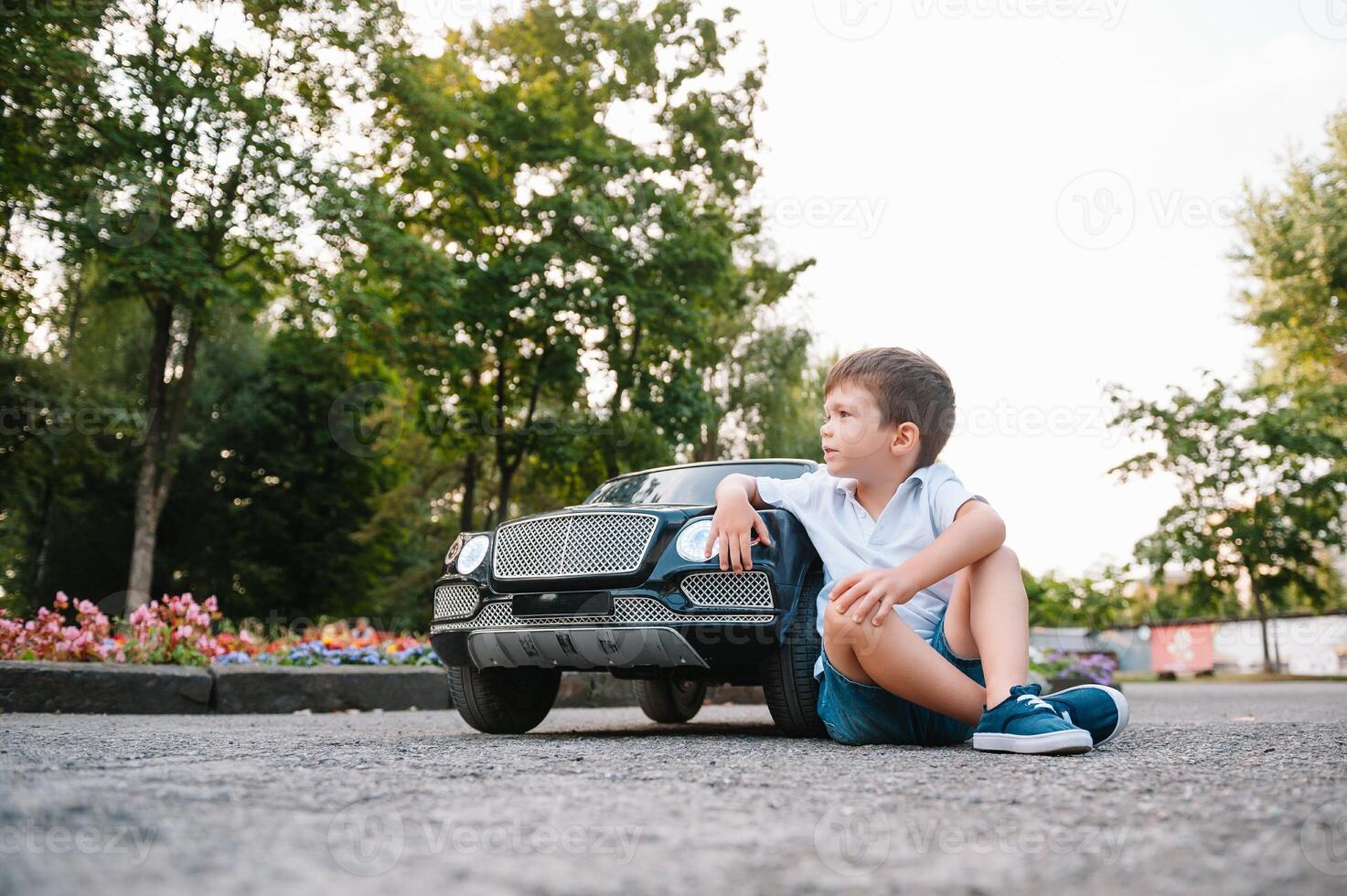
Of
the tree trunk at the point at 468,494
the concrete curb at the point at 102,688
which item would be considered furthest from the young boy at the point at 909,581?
the tree trunk at the point at 468,494

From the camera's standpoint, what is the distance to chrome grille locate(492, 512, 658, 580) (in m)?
4.39

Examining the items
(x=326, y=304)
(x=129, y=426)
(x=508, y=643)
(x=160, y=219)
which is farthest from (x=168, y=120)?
(x=508, y=643)

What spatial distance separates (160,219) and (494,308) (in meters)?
5.48

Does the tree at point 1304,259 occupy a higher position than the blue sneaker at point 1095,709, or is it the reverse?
the tree at point 1304,259

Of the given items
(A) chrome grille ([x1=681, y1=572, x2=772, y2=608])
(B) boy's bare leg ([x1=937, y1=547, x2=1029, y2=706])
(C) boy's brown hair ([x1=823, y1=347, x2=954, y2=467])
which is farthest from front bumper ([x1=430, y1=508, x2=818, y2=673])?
(B) boy's bare leg ([x1=937, y1=547, x2=1029, y2=706])

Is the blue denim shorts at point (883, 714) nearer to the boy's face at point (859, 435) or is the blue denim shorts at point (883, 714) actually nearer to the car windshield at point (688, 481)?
the boy's face at point (859, 435)

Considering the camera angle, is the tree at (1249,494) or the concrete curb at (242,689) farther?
the tree at (1249,494)

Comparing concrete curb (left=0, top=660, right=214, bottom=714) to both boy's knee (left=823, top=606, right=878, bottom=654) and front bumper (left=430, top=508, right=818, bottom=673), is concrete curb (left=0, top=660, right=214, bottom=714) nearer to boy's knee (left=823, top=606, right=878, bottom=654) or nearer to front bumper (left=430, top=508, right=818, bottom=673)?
front bumper (left=430, top=508, right=818, bottom=673)

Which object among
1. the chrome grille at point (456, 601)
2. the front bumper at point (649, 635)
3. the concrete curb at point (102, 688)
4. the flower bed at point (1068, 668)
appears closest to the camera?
the front bumper at point (649, 635)

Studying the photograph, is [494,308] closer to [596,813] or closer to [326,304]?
[326,304]

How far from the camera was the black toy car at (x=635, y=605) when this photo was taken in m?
4.19

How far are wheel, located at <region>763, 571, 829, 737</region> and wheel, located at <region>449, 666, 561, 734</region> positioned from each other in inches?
47.5

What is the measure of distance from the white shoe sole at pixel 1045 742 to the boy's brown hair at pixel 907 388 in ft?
3.50

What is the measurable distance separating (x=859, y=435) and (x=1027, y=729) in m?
1.13
